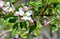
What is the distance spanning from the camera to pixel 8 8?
0.91 metres

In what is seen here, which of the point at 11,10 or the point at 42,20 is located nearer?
the point at 11,10

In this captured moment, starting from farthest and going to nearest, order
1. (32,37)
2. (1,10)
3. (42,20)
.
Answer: (32,37)
(42,20)
(1,10)

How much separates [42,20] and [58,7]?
12 centimetres

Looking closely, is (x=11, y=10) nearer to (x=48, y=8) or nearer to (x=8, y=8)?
(x=8, y=8)

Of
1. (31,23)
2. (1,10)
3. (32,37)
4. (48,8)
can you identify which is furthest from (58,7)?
→ (32,37)

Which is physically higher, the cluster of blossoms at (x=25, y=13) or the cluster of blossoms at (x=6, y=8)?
the cluster of blossoms at (x=6, y=8)

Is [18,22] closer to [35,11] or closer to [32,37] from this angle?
[35,11]

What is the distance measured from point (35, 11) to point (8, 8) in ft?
0.45

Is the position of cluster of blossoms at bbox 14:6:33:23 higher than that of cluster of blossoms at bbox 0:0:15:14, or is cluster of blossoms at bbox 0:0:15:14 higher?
cluster of blossoms at bbox 0:0:15:14

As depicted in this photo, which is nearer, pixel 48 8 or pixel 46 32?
pixel 48 8

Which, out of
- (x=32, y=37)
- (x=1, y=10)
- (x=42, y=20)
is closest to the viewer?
(x=1, y=10)

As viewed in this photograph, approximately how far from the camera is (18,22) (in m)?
0.91

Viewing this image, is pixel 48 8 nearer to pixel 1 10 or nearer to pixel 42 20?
pixel 42 20

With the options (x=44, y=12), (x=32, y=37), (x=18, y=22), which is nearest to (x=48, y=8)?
(x=44, y=12)
